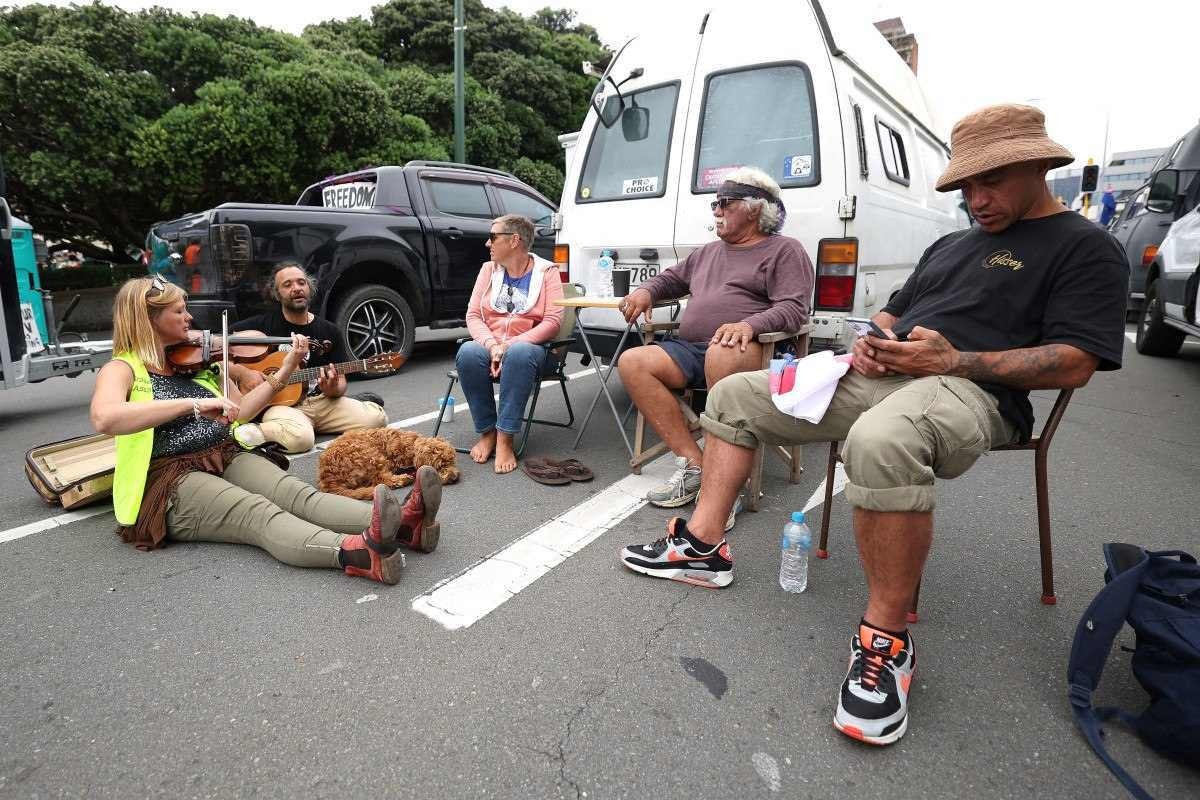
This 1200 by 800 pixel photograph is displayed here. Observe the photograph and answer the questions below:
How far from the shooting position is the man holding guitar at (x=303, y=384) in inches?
149

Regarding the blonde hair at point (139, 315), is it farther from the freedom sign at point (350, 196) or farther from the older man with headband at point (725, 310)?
the freedom sign at point (350, 196)

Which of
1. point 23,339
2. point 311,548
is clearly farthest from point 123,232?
point 311,548

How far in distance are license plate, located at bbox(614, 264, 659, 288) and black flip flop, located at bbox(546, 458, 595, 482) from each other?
1.33 meters

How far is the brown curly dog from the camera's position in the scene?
3.31 m

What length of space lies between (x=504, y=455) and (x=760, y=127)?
8.04 ft

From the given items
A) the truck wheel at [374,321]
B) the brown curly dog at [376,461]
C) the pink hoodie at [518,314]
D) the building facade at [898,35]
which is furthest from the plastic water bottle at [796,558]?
the building facade at [898,35]

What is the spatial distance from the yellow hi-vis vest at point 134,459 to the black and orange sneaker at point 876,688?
8.35ft

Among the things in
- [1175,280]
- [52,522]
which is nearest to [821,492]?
[52,522]

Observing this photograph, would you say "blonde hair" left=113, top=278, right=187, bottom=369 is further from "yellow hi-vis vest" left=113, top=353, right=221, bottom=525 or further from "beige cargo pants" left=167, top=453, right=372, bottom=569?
"beige cargo pants" left=167, top=453, right=372, bottom=569

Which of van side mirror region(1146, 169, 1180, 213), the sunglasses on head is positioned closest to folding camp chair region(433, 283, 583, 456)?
→ the sunglasses on head

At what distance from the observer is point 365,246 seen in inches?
227

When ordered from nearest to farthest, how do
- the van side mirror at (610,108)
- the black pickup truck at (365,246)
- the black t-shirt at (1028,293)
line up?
the black t-shirt at (1028,293) < the van side mirror at (610,108) < the black pickup truck at (365,246)

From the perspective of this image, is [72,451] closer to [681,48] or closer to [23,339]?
[23,339]

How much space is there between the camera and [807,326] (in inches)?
131
